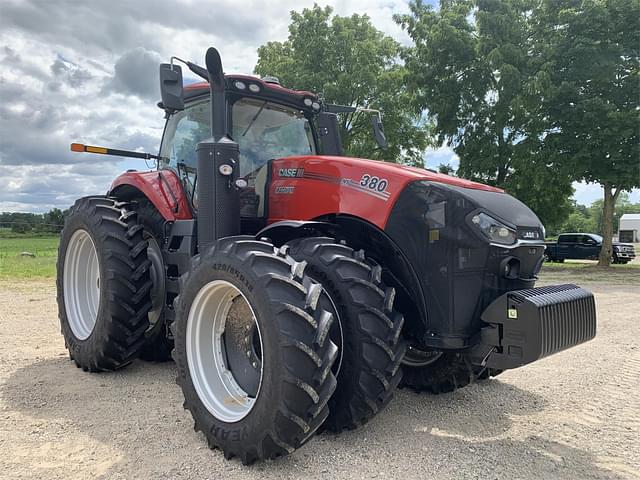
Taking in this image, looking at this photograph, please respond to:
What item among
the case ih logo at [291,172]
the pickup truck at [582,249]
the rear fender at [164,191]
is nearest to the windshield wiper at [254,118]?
the case ih logo at [291,172]

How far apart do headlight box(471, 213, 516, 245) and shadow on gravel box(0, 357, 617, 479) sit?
134cm

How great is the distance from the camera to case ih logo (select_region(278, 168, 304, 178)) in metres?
4.02

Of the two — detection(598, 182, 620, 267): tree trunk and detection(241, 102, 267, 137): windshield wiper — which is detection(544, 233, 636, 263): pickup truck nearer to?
detection(598, 182, 620, 267): tree trunk

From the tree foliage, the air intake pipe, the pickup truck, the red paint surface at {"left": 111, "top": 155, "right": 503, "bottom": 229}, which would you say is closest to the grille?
the red paint surface at {"left": 111, "top": 155, "right": 503, "bottom": 229}

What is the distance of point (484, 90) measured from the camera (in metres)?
19.3

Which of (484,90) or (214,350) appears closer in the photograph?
(214,350)

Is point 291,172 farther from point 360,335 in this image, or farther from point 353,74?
point 353,74

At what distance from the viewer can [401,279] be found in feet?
11.5

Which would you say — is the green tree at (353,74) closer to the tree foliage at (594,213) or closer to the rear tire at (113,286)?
the rear tire at (113,286)

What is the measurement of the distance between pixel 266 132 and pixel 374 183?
150cm

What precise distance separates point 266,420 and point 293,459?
15.5 inches

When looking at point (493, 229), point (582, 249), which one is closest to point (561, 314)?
point (493, 229)

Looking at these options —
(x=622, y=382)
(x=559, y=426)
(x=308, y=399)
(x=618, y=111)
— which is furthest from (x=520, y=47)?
(x=308, y=399)

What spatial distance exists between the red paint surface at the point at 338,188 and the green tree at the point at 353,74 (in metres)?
15.3
